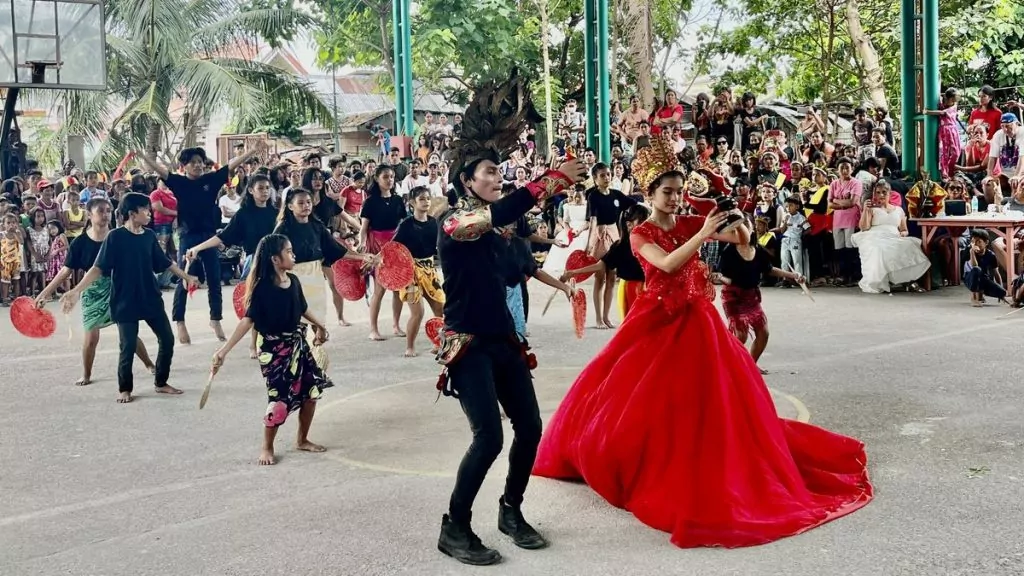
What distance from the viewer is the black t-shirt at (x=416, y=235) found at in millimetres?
10953

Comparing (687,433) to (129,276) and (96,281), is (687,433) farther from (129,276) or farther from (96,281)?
(96,281)

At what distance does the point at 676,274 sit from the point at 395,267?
199 inches

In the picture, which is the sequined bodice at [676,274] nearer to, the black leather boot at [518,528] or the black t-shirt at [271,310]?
the black leather boot at [518,528]

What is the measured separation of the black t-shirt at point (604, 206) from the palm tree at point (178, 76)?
11061mm

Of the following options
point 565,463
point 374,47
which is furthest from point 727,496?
point 374,47

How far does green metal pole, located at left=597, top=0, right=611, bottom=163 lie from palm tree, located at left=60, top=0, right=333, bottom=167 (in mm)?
6902

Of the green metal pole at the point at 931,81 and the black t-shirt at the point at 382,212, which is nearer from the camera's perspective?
the black t-shirt at the point at 382,212

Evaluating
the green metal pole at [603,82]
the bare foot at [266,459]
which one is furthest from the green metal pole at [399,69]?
the bare foot at [266,459]

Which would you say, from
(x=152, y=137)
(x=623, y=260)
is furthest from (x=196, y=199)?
(x=152, y=137)

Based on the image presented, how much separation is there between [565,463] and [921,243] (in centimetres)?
1015

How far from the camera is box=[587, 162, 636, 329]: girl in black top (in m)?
12.2

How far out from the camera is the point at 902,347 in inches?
414

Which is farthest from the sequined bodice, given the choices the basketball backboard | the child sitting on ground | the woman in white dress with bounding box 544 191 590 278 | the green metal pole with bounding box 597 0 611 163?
the green metal pole with bounding box 597 0 611 163

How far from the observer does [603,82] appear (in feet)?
65.1
